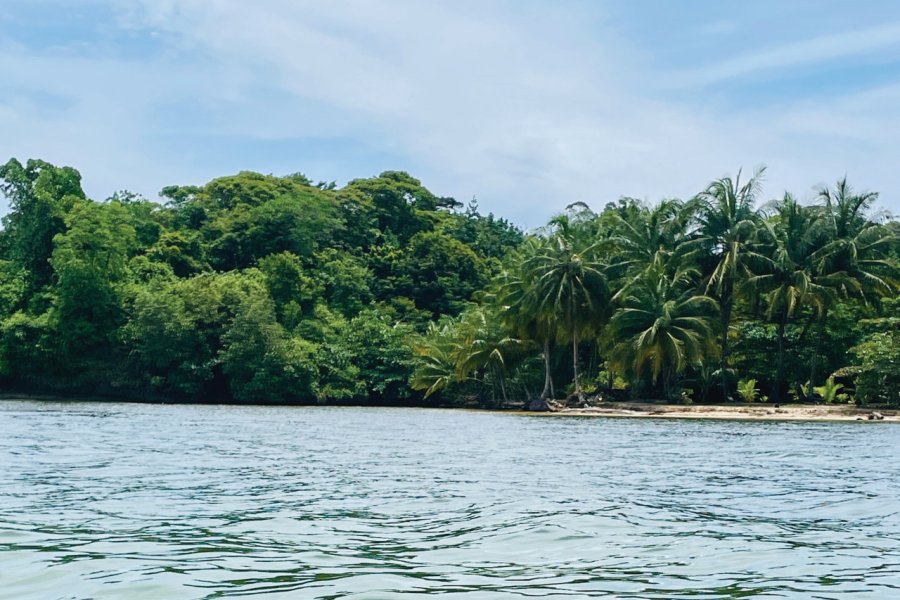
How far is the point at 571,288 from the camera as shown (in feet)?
127

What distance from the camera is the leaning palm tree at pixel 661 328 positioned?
1388 inches

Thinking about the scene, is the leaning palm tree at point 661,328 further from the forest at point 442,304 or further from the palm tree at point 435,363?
the palm tree at point 435,363

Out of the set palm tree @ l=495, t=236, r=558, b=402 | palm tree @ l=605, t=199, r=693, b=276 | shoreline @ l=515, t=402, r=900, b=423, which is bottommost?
shoreline @ l=515, t=402, r=900, b=423

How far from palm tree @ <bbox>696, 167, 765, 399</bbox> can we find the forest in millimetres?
93

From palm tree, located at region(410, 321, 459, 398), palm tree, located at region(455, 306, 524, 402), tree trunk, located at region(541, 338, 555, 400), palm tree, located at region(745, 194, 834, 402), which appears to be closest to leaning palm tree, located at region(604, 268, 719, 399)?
palm tree, located at region(745, 194, 834, 402)

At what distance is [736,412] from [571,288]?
28.1ft

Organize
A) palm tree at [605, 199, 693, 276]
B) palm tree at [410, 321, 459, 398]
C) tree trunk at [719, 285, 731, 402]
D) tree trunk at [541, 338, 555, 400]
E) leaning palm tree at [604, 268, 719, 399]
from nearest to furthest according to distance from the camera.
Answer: leaning palm tree at [604, 268, 719, 399]
tree trunk at [719, 285, 731, 402]
palm tree at [605, 199, 693, 276]
tree trunk at [541, 338, 555, 400]
palm tree at [410, 321, 459, 398]

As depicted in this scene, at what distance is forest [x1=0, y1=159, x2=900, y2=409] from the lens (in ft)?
122

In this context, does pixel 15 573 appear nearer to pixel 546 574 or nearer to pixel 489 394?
pixel 546 574

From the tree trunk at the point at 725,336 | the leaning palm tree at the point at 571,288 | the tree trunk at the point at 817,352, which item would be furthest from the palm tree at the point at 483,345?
the tree trunk at the point at 817,352

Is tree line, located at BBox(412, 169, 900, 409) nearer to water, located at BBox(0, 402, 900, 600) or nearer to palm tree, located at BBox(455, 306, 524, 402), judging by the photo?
palm tree, located at BBox(455, 306, 524, 402)

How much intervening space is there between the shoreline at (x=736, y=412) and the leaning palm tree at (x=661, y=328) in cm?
152

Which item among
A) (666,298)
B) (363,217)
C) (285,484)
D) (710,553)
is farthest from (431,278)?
(710,553)

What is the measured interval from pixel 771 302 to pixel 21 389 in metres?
37.8
